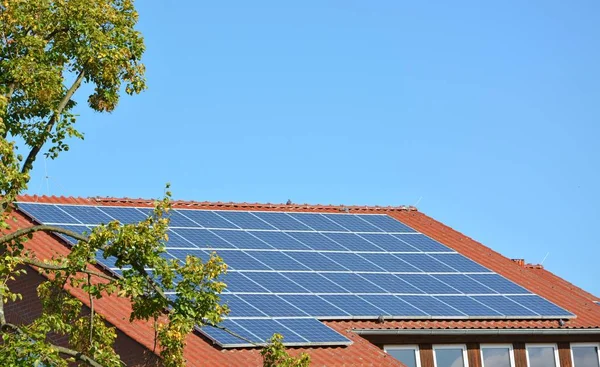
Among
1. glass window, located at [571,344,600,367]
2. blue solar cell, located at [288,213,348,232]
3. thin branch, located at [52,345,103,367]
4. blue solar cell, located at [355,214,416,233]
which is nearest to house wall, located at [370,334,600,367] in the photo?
glass window, located at [571,344,600,367]

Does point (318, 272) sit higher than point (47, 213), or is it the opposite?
point (47, 213)

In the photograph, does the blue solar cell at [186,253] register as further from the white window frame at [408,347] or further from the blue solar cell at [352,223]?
the blue solar cell at [352,223]

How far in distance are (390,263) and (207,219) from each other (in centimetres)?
490

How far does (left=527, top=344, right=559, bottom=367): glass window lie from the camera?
1190 inches

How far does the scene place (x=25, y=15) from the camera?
19.5 meters

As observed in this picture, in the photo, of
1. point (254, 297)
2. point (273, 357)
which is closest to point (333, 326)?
point (254, 297)

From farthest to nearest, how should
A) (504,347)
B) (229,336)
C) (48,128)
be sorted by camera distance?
(504,347), (229,336), (48,128)

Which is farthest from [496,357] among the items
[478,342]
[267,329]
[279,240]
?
[267,329]

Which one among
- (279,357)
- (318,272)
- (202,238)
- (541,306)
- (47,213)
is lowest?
(279,357)

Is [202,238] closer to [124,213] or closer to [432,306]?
[124,213]

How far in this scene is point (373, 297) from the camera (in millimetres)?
29375

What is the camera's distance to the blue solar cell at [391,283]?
3030 cm

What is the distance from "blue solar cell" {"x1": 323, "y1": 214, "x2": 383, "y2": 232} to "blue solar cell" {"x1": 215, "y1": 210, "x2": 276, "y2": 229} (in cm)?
276

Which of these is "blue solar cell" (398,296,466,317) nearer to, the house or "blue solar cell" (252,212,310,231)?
the house
